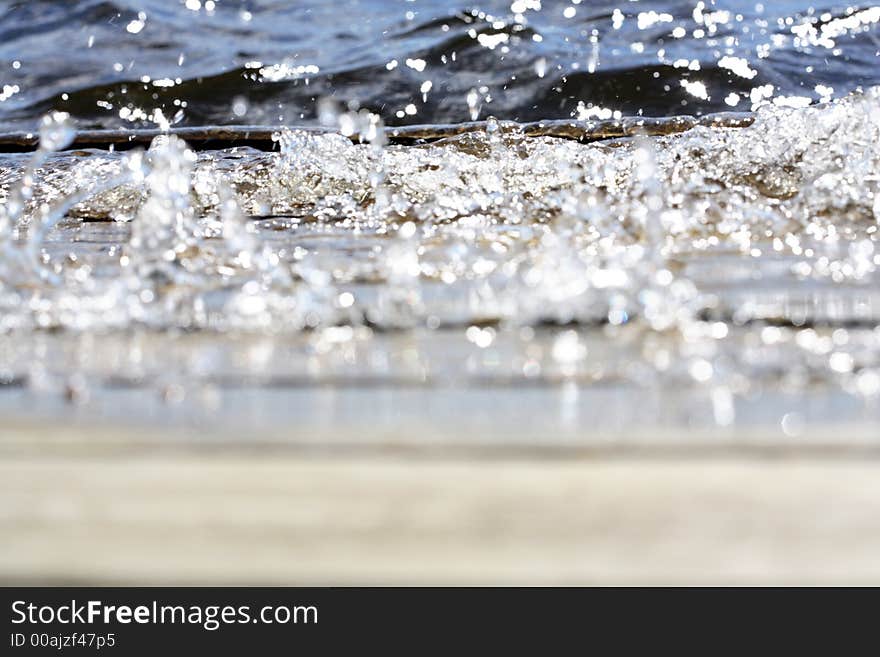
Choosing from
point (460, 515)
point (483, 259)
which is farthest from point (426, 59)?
point (460, 515)

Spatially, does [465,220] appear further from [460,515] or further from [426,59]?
[426,59]

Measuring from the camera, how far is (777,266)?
47.6 inches

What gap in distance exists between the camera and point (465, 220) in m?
1.67

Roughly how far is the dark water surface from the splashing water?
521 millimetres

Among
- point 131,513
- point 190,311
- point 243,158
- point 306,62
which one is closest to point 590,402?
→ point 131,513

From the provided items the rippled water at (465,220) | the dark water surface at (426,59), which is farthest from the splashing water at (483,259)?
the dark water surface at (426,59)

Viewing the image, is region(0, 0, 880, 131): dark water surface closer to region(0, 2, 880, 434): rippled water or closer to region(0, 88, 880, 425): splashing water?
region(0, 2, 880, 434): rippled water

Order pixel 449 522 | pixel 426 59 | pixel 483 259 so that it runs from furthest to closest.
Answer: pixel 426 59
pixel 483 259
pixel 449 522

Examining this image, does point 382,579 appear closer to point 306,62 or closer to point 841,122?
point 841,122

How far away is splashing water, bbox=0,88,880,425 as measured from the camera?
2.84 ft

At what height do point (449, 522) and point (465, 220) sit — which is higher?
point (465, 220)

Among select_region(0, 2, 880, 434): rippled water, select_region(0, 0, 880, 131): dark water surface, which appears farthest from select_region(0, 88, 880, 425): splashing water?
select_region(0, 0, 880, 131): dark water surface

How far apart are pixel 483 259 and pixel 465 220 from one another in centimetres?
39

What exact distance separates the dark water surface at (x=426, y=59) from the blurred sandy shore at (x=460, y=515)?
2.15 m
